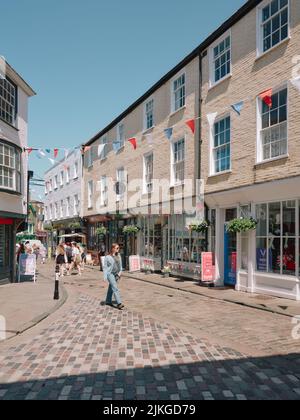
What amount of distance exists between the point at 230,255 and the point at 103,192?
14.7 meters

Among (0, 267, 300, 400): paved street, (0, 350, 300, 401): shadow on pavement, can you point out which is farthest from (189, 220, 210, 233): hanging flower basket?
(0, 350, 300, 401): shadow on pavement

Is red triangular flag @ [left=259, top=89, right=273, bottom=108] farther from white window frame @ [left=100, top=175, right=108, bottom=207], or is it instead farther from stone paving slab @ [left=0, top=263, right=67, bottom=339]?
white window frame @ [left=100, top=175, right=108, bottom=207]

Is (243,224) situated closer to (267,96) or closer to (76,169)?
(267,96)

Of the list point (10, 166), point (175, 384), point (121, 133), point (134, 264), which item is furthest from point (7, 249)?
point (175, 384)

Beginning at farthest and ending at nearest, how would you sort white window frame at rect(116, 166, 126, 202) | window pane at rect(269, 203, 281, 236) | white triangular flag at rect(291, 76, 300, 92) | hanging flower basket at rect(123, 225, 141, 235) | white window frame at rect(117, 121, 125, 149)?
white window frame at rect(117, 121, 125, 149) → white window frame at rect(116, 166, 126, 202) → hanging flower basket at rect(123, 225, 141, 235) → window pane at rect(269, 203, 281, 236) → white triangular flag at rect(291, 76, 300, 92)

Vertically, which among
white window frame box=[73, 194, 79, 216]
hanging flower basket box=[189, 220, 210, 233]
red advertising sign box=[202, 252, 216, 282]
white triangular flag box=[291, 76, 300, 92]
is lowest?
red advertising sign box=[202, 252, 216, 282]

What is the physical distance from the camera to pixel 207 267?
1461cm

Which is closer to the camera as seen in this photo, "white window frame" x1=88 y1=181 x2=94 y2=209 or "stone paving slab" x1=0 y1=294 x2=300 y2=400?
"stone paving slab" x1=0 y1=294 x2=300 y2=400

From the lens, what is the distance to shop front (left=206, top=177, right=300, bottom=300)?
11539 millimetres

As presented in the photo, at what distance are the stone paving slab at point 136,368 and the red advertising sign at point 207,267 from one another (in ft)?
22.4

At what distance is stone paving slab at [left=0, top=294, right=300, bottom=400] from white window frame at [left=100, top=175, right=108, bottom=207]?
1930cm

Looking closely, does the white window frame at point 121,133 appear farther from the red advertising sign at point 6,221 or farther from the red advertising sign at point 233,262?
the red advertising sign at point 233,262

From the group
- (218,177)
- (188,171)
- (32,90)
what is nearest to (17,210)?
(32,90)

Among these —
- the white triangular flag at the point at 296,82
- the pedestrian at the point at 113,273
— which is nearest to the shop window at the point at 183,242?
the pedestrian at the point at 113,273
